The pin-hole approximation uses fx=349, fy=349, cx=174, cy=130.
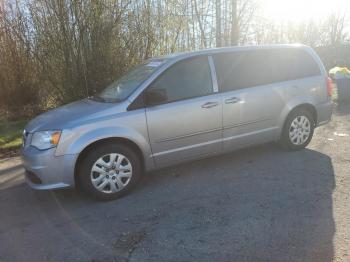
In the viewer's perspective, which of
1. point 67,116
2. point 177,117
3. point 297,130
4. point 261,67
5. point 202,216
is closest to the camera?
point 202,216

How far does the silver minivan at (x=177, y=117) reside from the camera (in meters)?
4.21

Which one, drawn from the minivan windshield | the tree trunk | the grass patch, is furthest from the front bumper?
the tree trunk

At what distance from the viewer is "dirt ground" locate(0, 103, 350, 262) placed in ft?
10.3

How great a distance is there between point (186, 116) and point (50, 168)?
72.0 inches

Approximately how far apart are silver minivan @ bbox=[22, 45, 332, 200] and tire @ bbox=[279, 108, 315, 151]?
2 cm

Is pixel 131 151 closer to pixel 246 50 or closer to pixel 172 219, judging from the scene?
pixel 172 219

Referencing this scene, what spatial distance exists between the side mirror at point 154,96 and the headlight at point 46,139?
1.16 metres

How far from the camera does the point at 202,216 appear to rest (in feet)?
12.4

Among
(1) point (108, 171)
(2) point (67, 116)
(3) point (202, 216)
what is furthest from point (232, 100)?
(2) point (67, 116)

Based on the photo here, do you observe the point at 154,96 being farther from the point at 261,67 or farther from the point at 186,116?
the point at 261,67

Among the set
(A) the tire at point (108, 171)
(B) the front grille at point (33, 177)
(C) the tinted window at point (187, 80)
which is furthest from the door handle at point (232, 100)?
(B) the front grille at point (33, 177)

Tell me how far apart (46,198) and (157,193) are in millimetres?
1478

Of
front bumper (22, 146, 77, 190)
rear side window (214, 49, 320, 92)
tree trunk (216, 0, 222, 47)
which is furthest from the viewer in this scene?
tree trunk (216, 0, 222, 47)

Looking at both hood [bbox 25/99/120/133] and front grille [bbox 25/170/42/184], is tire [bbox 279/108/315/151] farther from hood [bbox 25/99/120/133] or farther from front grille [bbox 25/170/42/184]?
front grille [bbox 25/170/42/184]
